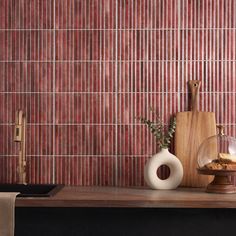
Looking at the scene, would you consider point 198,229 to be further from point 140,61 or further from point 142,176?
point 140,61

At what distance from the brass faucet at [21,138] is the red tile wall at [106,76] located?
11 cm

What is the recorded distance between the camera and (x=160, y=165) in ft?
→ 8.91

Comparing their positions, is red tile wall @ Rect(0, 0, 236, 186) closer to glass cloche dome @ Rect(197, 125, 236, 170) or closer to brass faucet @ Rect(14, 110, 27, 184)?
brass faucet @ Rect(14, 110, 27, 184)

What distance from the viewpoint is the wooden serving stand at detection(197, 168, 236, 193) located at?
249cm

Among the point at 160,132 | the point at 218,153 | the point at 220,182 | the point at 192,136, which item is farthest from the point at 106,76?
the point at 220,182

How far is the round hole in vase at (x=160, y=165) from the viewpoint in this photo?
2.68 m

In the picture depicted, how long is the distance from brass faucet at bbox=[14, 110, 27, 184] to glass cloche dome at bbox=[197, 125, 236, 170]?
807mm

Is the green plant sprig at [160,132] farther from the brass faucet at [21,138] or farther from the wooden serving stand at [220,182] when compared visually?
the brass faucet at [21,138]

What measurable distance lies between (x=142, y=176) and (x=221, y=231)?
2.06ft

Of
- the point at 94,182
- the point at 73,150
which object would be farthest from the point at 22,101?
the point at 94,182

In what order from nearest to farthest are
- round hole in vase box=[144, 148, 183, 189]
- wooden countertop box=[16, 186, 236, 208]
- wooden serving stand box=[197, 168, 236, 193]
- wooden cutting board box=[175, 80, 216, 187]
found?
wooden countertop box=[16, 186, 236, 208] < wooden serving stand box=[197, 168, 236, 193] < round hole in vase box=[144, 148, 183, 189] < wooden cutting board box=[175, 80, 216, 187]

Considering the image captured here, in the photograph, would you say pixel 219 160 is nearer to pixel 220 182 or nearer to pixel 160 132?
pixel 220 182

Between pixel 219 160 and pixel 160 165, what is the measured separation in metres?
0.28

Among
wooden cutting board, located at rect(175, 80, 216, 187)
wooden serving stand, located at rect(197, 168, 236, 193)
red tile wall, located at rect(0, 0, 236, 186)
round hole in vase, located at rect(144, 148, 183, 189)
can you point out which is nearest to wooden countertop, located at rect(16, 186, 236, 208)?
wooden serving stand, located at rect(197, 168, 236, 193)
